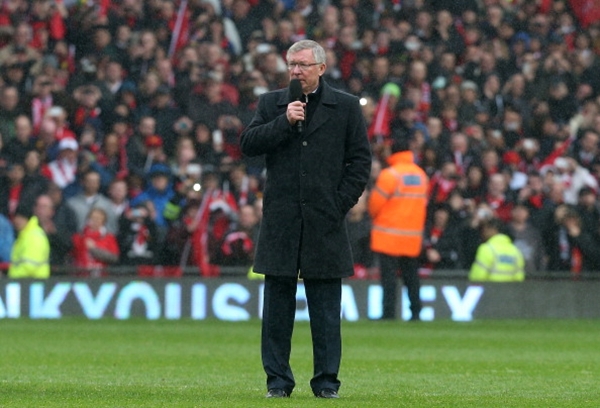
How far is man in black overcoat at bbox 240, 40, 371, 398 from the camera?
9.72 meters

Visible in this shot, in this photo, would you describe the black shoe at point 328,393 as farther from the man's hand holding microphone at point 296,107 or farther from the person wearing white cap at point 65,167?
the person wearing white cap at point 65,167

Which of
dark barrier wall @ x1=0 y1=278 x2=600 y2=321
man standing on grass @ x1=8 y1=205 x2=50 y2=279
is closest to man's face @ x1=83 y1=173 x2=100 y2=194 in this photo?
man standing on grass @ x1=8 y1=205 x2=50 y2=279

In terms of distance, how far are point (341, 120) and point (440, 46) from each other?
1652 cm

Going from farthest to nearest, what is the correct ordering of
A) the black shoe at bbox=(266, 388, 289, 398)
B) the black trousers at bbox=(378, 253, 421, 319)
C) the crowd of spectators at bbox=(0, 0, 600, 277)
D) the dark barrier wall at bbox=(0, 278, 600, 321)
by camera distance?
the crowd of spectators at bbox=(0, 0, 600, 277)
the dark barrier wall at bbox=(0, 278, 600, 321)
the black trousers at bbox=(378, 253, 421, 319)
the black shoe at bbox=(266, 388, 289, 398)

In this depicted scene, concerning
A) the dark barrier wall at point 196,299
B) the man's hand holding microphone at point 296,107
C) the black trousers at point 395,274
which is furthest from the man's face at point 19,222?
the man's hand holding microphone at point 296,107

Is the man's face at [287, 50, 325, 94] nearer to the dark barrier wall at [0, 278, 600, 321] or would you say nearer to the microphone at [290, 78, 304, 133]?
the microphone at [290, 78, 304, 133]

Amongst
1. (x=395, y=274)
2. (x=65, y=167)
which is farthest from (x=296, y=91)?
(x=65, y=167)

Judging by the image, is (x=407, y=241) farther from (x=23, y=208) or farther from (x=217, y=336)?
(x=23, y=208)

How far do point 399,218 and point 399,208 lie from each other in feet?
0.43

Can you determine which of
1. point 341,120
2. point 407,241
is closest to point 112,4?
point 407,241

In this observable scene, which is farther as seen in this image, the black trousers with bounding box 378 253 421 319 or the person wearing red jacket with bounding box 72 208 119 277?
the person wearing red jacket with bounding box 72 208 119 277

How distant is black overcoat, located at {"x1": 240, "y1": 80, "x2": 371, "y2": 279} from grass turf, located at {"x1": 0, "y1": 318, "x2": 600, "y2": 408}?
0.84 m

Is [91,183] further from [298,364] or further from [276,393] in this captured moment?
[276,393]

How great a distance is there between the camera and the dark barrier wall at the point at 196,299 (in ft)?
68.6
